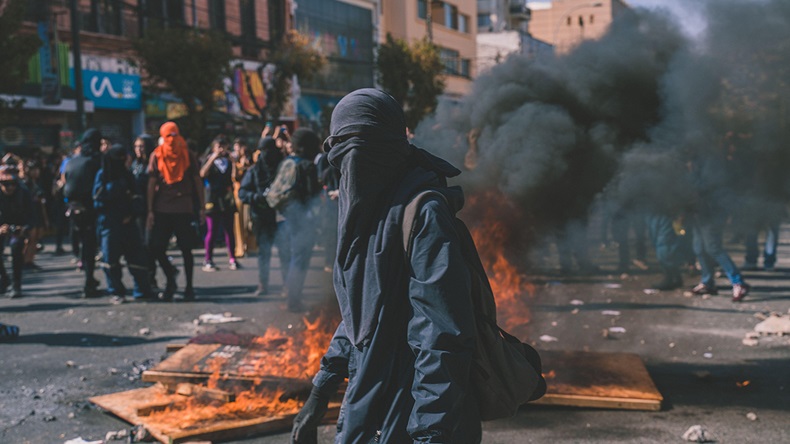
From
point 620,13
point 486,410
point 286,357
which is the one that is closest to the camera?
point 486,410

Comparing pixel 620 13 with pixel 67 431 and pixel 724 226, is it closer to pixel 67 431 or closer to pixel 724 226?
pixel 724 226

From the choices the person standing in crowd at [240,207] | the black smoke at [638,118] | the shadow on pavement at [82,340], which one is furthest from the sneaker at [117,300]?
the black smoke at [638,118]

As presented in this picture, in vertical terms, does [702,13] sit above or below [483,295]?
above

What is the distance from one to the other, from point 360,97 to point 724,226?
6.90 metres

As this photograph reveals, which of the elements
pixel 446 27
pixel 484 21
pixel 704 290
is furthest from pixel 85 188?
pixel 484 21

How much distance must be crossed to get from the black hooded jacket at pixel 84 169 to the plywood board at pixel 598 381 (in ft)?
19.1

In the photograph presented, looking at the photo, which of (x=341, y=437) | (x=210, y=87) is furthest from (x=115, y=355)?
(x=210, y=87)

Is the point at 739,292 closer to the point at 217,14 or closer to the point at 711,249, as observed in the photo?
the point at 711,249

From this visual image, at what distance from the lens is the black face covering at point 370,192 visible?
2615mm

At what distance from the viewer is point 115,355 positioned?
273 inches

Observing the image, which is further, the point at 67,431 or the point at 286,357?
the point at 286,357

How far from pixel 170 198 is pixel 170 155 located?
47cm

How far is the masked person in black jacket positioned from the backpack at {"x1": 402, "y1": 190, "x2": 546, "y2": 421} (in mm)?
43

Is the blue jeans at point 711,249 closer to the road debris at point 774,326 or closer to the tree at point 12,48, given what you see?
the road debris at point 774,326
